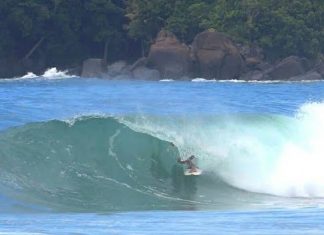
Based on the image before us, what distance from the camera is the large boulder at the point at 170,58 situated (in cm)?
6044

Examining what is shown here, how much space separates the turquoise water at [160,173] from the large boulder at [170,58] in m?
33.7

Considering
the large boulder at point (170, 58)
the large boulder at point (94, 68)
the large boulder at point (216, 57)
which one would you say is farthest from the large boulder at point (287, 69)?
the large boulder at point (94, 68)

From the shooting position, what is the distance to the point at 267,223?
1405cm

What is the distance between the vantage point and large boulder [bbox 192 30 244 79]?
60969mm

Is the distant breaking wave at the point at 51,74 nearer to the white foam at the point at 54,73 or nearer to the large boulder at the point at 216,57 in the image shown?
the white foam at the point at 54,73

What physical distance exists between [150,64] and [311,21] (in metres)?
11.3

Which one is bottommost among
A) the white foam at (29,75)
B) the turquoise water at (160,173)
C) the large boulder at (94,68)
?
the turquoise water at (160,173)

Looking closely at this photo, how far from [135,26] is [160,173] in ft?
159

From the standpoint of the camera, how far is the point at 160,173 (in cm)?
1997

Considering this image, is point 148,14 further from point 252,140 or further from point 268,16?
point 252,140

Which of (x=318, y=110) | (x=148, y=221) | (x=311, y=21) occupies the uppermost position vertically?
(x=311, y=21)

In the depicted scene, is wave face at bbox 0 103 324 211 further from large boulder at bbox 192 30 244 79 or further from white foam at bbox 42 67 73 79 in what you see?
white foam at bbox 42 67 73 79

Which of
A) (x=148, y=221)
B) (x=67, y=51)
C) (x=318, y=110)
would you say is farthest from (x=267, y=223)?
(x=67, y=51)

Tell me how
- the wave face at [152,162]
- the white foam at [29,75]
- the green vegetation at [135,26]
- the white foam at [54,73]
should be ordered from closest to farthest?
the wave face at [152,162]
the white foam at [54,73]
the white foam at [29,75]
the green vegetation at [135,26]
